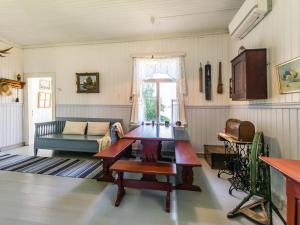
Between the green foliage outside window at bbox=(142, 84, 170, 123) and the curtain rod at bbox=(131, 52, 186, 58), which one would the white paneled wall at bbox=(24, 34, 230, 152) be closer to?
the curtain rod at bbox=(131, 52, 186, 58)

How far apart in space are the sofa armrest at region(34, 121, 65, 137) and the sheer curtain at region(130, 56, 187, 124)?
6.45 ft

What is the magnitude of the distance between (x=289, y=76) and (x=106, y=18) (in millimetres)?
3341

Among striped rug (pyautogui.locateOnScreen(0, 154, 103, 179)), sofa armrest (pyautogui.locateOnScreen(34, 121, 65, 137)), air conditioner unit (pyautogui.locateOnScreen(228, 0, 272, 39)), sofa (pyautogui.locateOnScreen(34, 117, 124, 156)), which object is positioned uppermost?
air conditioner unit (pyautogui.locateOnScreen(228, 0, 272, 39))

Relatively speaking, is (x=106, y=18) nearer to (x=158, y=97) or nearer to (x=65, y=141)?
(x=158, y=97)

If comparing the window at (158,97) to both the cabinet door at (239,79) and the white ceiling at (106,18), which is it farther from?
the cabinet door at (239,79)

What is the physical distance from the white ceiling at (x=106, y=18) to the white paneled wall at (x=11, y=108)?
0.55m

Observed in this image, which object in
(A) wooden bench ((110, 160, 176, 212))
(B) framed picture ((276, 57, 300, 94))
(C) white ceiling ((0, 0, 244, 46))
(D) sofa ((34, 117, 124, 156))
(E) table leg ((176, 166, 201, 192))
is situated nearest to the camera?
(B) framed picture ((276, 57, 300, 94))

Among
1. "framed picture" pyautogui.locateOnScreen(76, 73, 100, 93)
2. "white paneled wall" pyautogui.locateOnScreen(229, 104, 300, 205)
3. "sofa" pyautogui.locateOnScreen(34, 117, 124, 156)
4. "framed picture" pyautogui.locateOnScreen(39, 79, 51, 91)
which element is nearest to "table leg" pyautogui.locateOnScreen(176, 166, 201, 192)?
"white paneled wall" pyautogui.locateOnScreen(229, 104, 300, 205)

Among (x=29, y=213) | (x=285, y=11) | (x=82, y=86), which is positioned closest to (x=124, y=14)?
(x=82, y=86)

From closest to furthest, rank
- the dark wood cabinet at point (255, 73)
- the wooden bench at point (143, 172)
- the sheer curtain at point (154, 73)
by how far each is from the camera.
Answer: the wooden bench at point (143, 172) < the dark wood cabinet at point (255, 73) < the sheer curtain at point (154, 73)

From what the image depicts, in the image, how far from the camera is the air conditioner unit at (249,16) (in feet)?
8.32

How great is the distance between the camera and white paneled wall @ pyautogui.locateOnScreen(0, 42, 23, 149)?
502 cm

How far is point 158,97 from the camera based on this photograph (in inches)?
196

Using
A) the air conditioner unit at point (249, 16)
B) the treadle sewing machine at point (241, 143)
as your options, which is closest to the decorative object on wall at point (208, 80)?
the air conditioner unit at point (249, 16)
